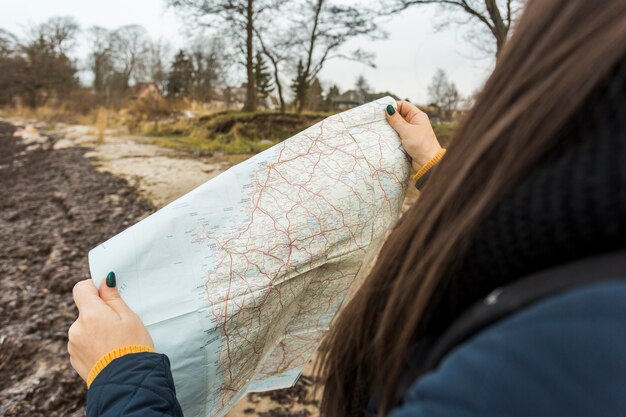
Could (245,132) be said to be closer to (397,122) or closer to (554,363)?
(397,122)

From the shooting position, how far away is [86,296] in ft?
3.28

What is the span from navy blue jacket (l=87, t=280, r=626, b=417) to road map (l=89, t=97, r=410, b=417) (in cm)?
86

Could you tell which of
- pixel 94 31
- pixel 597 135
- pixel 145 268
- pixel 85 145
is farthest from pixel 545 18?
pixel 94 31

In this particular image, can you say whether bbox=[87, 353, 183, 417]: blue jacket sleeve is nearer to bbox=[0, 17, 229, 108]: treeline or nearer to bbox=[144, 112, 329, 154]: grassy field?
bbox=[144, 112, 329, 154]: grassy field

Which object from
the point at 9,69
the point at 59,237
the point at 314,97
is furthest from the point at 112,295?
the point at 9,69

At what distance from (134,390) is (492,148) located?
0.76 meters

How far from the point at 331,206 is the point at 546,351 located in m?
1.01

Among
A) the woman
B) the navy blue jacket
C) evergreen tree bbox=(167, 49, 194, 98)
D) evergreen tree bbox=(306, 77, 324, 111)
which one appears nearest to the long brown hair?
the woman

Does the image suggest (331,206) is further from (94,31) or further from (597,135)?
(94,31)

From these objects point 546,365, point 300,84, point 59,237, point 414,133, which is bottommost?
point 59,237

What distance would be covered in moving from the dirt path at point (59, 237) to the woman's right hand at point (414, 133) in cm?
132

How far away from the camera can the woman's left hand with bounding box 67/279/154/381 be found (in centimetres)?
90

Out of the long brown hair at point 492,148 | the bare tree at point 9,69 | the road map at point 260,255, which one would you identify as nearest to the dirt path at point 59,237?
the road map at point 260,255

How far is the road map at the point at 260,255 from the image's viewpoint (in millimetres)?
1155
